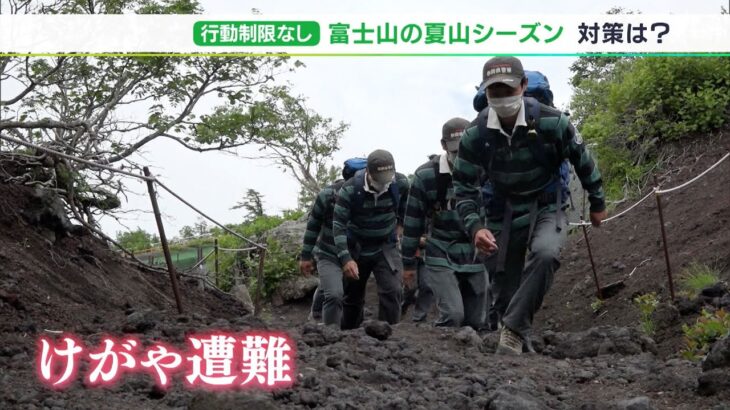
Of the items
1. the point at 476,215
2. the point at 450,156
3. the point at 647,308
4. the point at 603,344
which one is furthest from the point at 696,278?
the point at 476,215

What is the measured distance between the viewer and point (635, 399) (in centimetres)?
446

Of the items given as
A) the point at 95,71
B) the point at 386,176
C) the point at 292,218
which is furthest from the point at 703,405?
the point at 292,218

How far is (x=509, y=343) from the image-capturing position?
6.39 m

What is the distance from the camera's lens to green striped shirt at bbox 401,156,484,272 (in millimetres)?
8320

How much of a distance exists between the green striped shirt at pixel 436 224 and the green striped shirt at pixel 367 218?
383 millimetres

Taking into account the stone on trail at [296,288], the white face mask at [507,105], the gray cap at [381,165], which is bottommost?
the stone on trail at [296,288]

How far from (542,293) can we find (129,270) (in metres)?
5.29

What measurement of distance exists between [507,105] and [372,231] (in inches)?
128

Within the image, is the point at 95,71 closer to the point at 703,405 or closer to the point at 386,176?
the point at 386,176

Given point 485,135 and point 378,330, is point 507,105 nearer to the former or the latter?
point 485,135

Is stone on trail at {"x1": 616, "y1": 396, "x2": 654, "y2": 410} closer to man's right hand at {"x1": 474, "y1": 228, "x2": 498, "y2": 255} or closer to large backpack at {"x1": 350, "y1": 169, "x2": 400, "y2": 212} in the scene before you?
man's right hand at {"x1": 474, "y1": 228, "x2": 498, "y2": 255}

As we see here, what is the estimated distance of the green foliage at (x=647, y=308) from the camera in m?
7.77

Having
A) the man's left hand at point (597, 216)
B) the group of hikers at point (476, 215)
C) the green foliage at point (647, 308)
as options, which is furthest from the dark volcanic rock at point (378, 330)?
the green foliage at point (647, 308)

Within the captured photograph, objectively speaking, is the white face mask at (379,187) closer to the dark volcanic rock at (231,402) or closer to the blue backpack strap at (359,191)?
the blue backpack strap at (359,191)
